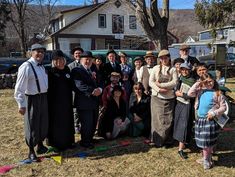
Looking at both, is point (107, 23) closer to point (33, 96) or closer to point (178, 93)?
point (178, 93)

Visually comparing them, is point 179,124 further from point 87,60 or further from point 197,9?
point 197,9

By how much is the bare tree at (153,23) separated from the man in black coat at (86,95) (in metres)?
8.50

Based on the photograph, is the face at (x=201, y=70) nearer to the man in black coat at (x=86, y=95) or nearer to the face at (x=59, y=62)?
the man in black coat at (x=86, y=95)

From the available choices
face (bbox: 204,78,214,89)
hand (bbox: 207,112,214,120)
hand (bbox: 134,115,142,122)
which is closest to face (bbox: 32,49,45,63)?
hand (bbox: 134,115,142,122)

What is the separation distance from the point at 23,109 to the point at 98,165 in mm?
1418

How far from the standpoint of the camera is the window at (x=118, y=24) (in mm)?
36678

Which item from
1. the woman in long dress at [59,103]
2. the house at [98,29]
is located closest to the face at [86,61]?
the woman in long dress at [59,103]

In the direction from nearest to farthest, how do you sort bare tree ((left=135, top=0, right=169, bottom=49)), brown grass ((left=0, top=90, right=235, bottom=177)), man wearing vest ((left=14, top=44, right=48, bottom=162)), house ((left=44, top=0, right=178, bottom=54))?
brown grass ((left=0, top=90, right=235, bottom=177)) → man wearing vest ((left=14, top=44, right=48, bottom=162)) → bare tree ((left=135, top=0, right=169, bottom=49)) → house ((left=44, top=0, right=178, bottom=54))

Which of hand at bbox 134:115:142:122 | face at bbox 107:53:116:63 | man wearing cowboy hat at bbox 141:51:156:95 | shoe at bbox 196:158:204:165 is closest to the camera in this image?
shoe at bbox 196:158:204:165

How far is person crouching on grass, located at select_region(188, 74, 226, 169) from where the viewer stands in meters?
5.17

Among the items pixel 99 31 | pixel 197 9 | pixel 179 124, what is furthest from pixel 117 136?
pixel 99 31

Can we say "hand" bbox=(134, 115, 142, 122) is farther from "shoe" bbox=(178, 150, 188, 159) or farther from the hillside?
the hillside

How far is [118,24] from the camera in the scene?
121ft

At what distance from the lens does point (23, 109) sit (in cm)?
545
